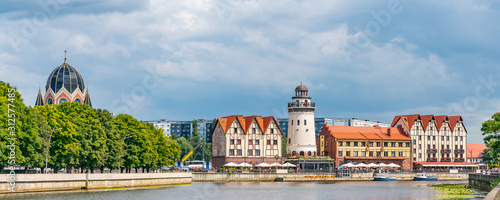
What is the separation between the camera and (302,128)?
153 metres

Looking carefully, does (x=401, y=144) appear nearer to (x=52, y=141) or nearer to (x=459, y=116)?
(x=459, y=116)

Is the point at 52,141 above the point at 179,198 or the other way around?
above

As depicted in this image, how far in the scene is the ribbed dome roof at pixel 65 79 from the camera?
18125cm

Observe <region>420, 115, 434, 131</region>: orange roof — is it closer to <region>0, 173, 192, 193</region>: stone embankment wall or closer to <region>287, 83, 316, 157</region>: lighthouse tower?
<region>287, 83, 316, 157</region>: lighthouse tower

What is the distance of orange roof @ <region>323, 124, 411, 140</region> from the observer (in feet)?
520

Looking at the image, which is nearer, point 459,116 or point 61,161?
point 61,161

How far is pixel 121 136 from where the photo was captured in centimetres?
10281

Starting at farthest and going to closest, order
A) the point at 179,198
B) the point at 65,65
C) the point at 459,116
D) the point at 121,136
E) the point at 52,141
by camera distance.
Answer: the point at 65,65, the point at 459,116, the point at 121,136, the point at 52,141, the point at 179,198

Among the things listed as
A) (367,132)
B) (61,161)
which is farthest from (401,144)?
(61,161)

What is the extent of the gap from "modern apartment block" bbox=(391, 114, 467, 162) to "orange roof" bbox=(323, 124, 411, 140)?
3711mm

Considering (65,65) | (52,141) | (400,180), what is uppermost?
(65,65)

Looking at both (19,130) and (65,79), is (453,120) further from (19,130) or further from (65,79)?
(19,130)

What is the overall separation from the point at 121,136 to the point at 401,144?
83540mm

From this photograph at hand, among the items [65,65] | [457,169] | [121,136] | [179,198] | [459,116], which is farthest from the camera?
[65,65]
